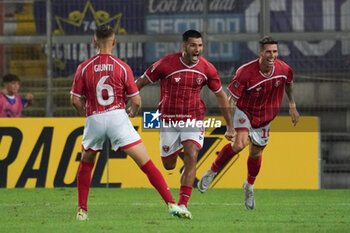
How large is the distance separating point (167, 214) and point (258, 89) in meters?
2.01

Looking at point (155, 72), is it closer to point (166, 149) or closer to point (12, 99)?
point (166, 149)

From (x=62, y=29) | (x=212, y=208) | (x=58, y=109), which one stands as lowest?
(x=212, y=208)

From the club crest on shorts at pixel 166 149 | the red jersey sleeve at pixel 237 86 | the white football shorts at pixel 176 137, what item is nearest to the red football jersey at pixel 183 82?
the white football shorts at pixel 176 137

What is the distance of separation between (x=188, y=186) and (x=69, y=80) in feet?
17.8

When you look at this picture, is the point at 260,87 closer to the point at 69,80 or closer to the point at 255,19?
the point at 255,19

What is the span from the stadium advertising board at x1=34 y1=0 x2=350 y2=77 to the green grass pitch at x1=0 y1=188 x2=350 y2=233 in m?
2.12

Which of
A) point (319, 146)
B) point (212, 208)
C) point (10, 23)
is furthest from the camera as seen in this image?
point (10, 23)

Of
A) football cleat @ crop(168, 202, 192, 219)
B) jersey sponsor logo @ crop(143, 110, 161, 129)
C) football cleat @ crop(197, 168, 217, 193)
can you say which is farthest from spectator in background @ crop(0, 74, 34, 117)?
football cleat @ crop(168, 202, 192, 219)

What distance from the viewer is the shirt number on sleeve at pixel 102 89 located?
8.15 metres

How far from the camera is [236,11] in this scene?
45.3 ft

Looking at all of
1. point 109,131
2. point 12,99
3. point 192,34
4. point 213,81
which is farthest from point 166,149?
point 12,99

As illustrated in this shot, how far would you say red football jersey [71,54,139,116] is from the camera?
8148 millimetres

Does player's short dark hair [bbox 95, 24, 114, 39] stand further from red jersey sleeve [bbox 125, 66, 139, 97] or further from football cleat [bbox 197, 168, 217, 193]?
football cleat [bbox 197, 168, 217, 193]

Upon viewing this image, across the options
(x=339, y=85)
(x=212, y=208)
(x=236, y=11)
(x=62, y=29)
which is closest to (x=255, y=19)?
(x=236, y=11)
